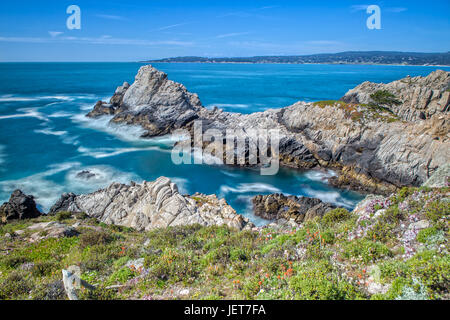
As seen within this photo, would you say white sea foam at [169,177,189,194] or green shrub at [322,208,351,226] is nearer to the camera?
green shrub at [322,208,351,226]

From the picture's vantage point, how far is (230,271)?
30.1 feet

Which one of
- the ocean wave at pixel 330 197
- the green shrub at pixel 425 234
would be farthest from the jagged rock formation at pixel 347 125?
the green shrub at pixel 425 234

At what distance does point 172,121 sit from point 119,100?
798 inches

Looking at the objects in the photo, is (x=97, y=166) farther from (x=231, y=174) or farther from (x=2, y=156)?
(x=231, y=174)

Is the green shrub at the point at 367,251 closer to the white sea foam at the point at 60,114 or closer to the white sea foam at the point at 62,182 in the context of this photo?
the white sea foam at the point at 62,182

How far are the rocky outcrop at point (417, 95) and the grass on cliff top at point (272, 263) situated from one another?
44371mm

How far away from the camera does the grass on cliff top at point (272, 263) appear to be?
720 centimetres

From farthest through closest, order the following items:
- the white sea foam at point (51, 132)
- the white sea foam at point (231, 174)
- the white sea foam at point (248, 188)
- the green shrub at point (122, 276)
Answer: the white sea foam at point (51, 132)
the white sea foam at point (231, 174)
the white sea foam at point (248, 188)
the green shrub at point (122, 276)

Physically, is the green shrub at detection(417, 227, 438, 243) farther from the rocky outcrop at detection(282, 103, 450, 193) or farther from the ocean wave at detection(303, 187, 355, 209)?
the rocky outcrop at detection(282, 103, 450, 193)

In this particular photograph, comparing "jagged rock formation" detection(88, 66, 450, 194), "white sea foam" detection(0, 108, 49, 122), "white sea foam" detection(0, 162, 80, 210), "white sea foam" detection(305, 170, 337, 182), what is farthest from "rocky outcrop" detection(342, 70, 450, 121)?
"white sea foam" detection(0, 108, 49, 122)

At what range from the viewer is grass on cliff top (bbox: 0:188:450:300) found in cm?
720

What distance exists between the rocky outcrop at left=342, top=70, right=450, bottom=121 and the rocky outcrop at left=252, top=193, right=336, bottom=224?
3179 centimetres

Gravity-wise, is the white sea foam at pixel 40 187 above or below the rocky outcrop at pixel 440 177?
below
